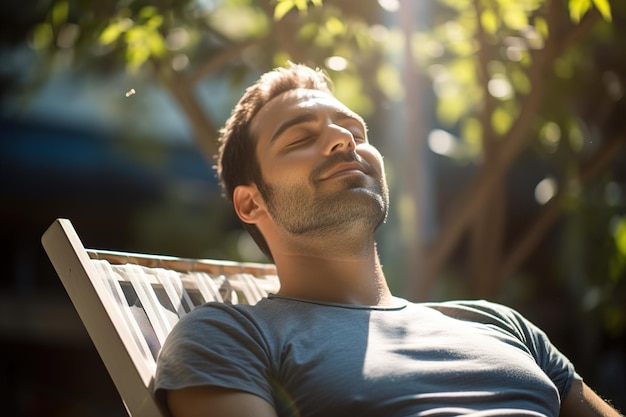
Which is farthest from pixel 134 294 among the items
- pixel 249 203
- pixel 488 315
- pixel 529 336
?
pixel 529 336

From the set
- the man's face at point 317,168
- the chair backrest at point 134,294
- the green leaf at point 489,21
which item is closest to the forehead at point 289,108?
the man's face at point 317,168

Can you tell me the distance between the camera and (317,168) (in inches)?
77.1

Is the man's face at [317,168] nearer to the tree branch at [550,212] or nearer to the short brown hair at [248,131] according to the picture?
the short brown hair at [248,131]

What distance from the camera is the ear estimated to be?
2.12m

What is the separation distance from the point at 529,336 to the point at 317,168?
65cm

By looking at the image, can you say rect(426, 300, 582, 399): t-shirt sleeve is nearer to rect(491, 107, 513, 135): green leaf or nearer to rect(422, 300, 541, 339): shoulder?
rect(422, 300, 541, 339): shoulder

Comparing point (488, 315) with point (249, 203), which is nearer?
point (488, 315)

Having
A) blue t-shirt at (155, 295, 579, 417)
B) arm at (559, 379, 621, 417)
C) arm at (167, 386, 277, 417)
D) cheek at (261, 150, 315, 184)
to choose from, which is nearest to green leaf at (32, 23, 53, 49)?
cheek at (261, 150, 315, 184)

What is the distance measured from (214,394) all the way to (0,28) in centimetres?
733

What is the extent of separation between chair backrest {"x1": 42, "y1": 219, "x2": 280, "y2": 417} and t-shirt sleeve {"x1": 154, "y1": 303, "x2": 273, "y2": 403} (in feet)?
0.24

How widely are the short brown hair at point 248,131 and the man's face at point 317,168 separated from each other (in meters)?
0.04

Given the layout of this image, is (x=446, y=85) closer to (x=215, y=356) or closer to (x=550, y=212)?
(x=550, y=212)

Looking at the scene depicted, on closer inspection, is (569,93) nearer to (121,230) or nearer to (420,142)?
(420,142)

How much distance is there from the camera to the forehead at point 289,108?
2.10 metres
